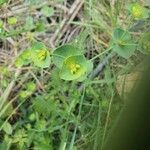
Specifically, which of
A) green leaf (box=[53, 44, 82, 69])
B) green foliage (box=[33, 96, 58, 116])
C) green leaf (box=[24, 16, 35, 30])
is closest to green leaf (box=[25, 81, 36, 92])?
green foliage (box=[33, 96, 58, 116])

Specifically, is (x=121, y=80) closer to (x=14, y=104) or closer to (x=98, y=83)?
(x=98, y=83)

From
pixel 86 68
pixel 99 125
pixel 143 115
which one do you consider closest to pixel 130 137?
pixel 143 115

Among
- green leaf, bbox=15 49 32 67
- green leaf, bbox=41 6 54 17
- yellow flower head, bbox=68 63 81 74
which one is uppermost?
yellow flower head, bbox=68 63 81 74

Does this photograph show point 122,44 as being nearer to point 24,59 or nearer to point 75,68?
point 75,68

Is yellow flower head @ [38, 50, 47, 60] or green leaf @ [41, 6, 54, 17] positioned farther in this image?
green leaf @ [41, 6, 54, 17]

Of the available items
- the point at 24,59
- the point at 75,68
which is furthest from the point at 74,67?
the point at 24,59

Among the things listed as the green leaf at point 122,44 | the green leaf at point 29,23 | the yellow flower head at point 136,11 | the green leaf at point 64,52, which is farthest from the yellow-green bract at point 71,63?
the green leaf at point 29,23

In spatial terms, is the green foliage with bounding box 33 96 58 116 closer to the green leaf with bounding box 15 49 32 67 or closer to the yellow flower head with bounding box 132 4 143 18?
the green leaf with bounding box 15 49 32 67

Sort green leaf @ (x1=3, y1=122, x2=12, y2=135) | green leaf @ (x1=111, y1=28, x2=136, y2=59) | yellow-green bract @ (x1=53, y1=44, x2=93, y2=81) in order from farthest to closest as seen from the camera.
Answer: green leaf @ (x1=3, y1=122, x2=12, y2=135), green leaf @ (x1=111, y1=28, x2=136, y2=59), yellow-green bract @ (x1=53, y1=44, x2=93, y2=81)
